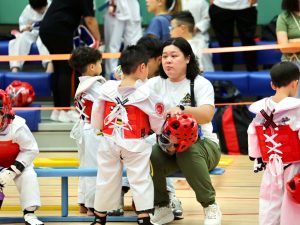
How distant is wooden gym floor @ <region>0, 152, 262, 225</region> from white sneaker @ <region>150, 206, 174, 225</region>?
85mm

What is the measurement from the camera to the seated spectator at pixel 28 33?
32.5ft

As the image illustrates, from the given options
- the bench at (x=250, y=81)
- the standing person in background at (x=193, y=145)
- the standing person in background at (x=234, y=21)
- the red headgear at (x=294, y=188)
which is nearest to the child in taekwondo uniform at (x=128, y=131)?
the standing person in background at (x=193, y=145)

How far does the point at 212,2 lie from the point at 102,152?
4.57m

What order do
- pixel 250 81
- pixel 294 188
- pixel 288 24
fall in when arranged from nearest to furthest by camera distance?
1. pixel 294 188
2. pixel 288 24
3. pixel 250 81

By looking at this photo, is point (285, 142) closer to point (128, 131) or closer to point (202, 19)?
point (128, 131)

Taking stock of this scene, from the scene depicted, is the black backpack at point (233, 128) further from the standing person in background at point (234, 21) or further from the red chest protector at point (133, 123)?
the red chest protector at point (133, 123)

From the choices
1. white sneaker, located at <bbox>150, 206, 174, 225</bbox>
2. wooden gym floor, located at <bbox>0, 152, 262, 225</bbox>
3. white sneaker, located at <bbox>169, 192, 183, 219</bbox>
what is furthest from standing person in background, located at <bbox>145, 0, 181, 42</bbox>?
white sneaker, located at <bbox>150, 206, 174, 225</bbox>

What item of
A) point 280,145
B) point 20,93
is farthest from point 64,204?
point 20,93

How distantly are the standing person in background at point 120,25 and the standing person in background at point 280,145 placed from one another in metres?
4.80

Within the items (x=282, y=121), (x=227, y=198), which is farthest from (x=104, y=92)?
(x=227, y=198)

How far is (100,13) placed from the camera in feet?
35.2

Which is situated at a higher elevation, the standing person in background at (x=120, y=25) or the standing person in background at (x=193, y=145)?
the standing person in background at (x=120, y=25)

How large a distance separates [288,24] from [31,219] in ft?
11.9

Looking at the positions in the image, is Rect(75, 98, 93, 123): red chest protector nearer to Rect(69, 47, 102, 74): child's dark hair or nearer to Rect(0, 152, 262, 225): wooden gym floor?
Rect(69, 47, 102, 74): child's dark hair
